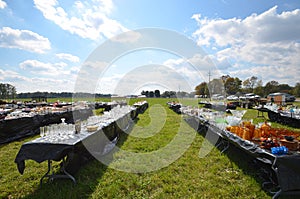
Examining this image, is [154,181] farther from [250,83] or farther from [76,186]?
[250,83]

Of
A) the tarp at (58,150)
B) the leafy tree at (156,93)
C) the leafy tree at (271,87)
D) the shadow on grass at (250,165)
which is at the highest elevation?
the leafy tree at (271,87)

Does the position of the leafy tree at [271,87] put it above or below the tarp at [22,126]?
above

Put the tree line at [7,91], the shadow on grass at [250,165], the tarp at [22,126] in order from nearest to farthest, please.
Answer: the shadow on grass at [250,165]
the tarp at [22,126]
the tree line at [7,91]

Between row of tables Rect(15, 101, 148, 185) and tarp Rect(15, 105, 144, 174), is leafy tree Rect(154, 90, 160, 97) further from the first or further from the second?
tarp Rect(15, 105, 144, 174)

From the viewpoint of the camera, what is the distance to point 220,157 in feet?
12.8

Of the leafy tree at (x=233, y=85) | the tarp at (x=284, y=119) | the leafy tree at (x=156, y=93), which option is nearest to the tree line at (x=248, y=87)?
the leafy tree at (x=233, y=85)

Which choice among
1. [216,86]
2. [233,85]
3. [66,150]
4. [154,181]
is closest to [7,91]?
[66,150]

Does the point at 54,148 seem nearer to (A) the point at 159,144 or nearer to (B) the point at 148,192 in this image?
(B) the point at 148,192

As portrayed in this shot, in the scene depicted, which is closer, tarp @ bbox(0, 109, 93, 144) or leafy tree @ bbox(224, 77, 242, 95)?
tarp @ bbox(0, 109, 93, 144)

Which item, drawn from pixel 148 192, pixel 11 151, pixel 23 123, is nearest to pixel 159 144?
pixel 148 192

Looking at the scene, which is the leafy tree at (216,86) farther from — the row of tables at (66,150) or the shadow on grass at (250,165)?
the row of tables at (66,150)

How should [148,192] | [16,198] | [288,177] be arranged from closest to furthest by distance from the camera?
[288,177]
[16,198]
[148,192]

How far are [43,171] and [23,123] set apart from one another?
3.62m

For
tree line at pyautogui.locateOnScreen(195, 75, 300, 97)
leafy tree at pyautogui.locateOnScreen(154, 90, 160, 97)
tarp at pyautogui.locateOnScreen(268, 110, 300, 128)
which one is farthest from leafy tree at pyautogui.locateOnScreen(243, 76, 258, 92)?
tarp at pyautogui.locateOnScreen(268, 110, 300, 128)
